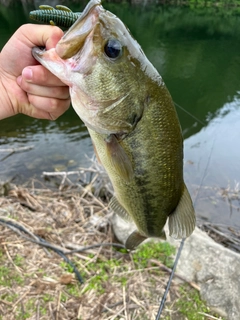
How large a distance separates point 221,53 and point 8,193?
63.0 feet

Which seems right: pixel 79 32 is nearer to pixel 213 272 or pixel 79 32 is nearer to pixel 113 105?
pixel 113 105

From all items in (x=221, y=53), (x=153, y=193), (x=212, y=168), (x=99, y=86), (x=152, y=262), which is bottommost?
(x=221, y=53)

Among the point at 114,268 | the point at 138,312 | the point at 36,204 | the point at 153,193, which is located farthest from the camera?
the point at 36,204

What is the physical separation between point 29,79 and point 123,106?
0.57m

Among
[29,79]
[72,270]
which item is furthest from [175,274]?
[29,79]

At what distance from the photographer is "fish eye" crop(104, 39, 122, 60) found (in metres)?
1.49

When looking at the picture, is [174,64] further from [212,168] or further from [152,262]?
[152,262]

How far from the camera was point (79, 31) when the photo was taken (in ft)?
4.66

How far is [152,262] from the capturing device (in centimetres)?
378

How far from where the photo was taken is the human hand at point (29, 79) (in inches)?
68.4

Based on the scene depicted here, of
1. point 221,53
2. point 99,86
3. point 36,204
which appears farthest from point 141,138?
point 221,53

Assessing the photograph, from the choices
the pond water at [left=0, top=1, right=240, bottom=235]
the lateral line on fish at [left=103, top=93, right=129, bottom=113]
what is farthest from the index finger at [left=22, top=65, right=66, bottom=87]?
the pond water at [left=0, top=1, right=240, bottom=235]

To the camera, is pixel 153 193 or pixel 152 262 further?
pixel 152 262

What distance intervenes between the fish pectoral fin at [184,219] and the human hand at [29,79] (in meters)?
0.97
